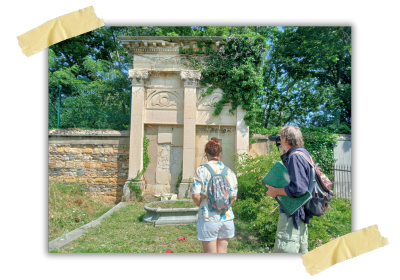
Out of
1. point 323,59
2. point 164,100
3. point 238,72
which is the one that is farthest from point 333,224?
point 323,59

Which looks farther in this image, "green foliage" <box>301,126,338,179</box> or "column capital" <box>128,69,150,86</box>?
"green foliage" <box>301,126,338,179</box>

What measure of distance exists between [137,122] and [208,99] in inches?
113

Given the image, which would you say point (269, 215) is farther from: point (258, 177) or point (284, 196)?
point (284, 196)

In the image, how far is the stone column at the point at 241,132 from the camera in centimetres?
772

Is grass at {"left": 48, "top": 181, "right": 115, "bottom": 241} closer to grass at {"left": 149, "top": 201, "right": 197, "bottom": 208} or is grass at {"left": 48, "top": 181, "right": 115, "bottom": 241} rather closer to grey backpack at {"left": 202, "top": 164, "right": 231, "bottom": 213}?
grass at {"left": 149, "top": 201, "right": 197, "bottom": 208}

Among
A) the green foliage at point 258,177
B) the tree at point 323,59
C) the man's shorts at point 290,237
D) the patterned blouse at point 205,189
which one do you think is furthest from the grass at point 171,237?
the tree at point 323,59

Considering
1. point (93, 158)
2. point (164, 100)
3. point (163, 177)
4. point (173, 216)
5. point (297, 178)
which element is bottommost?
point (173, 216)

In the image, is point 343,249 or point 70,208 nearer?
point 343,249

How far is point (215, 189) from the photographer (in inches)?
96.2

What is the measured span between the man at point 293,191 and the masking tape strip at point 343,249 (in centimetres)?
15

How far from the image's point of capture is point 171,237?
4379 mm

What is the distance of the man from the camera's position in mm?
2129

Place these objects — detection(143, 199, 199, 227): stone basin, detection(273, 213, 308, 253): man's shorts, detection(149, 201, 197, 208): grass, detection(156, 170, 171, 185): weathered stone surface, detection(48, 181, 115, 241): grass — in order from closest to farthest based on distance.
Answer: detection(273, 213, 308, 253): man's shorts, detection(48, 181, 115, 241): grass, detection(143, 199, 199, 227): stone basin, detection(149, 201, 197, 208): grass, detection(156, 170, 171, 185): weathered stone surface

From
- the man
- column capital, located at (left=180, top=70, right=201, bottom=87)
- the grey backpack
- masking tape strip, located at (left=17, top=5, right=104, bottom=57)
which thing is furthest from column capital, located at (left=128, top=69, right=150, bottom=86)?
the man
